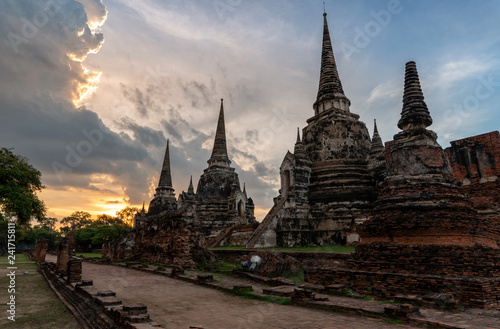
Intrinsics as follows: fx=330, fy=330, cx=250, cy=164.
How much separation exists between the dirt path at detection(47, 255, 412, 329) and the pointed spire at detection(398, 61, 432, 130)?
290 inches

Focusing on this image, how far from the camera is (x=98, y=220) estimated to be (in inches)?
2437

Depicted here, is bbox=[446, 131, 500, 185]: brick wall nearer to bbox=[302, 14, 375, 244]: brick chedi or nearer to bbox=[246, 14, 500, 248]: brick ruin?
bbox=[246, 14, 500, 248]: brick ruin

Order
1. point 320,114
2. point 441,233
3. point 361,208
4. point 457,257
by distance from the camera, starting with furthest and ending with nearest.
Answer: point 320,114 < point 361,208 < point 441,233 < point 457,257

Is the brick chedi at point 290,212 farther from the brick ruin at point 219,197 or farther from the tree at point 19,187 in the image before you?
the tree at point 19,187

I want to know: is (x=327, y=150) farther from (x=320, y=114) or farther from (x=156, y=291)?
(x=156, y=291)

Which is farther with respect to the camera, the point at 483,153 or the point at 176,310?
the point at 483,153

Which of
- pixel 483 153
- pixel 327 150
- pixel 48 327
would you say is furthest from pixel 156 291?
pixel 327 150

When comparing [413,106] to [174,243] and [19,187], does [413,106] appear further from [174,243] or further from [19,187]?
[19,187]

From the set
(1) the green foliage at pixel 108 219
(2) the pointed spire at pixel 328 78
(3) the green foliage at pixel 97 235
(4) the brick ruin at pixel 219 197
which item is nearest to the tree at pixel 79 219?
(1) the green foliage at pixel 108 219

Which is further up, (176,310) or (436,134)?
(436,134)

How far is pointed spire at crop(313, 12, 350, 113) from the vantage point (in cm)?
2302

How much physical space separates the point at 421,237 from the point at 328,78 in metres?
17.2

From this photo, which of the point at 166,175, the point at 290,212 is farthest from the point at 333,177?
the point at 166,175

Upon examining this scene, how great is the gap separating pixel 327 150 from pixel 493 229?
12820 mm
